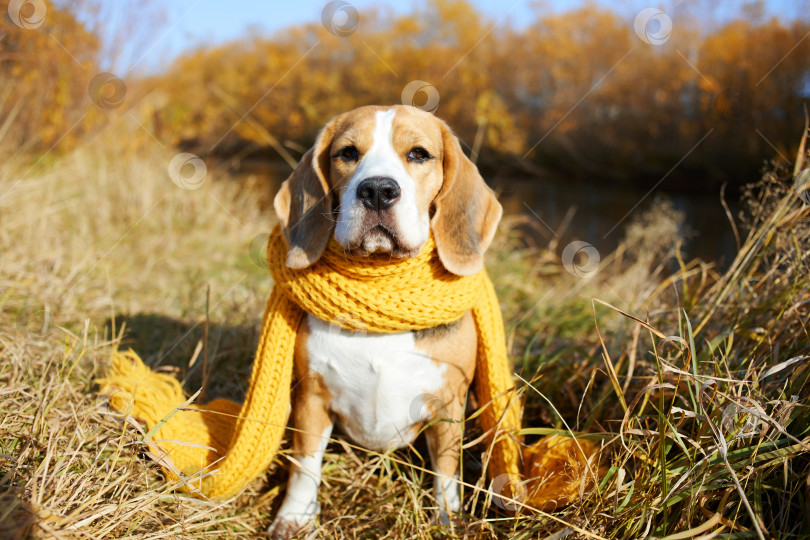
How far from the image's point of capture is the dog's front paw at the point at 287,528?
7.76ft

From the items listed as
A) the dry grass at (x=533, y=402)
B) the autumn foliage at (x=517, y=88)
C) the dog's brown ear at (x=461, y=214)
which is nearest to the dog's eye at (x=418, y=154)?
the dog's brown ear at (x=461, y=214)

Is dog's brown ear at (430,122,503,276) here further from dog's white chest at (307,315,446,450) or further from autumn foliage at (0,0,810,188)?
autumn foliage at (0,0,810,188)

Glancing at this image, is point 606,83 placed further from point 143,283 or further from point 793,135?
point 143,283

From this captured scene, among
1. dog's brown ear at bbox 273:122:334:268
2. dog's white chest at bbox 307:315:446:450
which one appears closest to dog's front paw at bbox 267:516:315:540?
dog's white chest at bbox 307:315:446:450

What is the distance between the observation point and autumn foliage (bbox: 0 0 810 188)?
7.38 meters

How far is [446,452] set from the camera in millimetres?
2432

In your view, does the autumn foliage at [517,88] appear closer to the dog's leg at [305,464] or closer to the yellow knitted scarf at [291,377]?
the yellow knitted scarf at [291,377]

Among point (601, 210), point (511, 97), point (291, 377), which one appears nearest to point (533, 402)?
point (291, 377)

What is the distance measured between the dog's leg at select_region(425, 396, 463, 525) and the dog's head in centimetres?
61

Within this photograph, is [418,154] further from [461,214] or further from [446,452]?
[446,452]

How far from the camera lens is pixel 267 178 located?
→ 1252cm

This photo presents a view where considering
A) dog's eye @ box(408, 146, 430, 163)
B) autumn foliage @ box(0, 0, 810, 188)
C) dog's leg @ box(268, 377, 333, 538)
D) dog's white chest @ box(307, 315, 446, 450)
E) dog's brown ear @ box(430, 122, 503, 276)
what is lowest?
dog's leg @ box(268, 377, 333, 538)

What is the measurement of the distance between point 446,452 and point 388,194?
3.66 ft

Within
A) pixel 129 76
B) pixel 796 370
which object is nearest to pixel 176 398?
pixel 796 370
